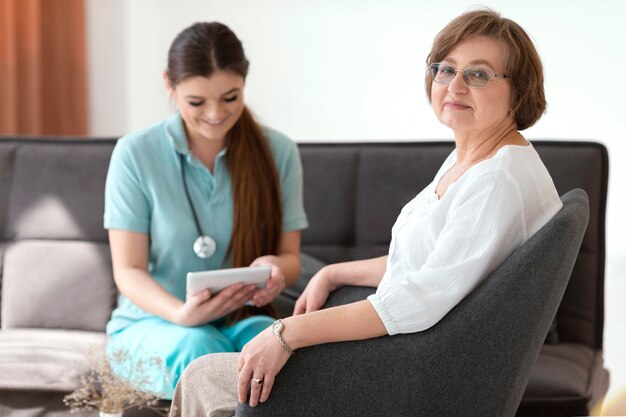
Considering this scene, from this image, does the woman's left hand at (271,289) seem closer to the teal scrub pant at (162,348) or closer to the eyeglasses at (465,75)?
the teal scrub pant at (162,348)

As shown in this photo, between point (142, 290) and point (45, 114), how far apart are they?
283 centimetres

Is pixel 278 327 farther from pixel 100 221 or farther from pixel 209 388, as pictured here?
pixel 100 221

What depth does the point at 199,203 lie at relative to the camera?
2637 millimetres

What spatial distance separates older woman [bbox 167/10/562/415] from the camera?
1.65m

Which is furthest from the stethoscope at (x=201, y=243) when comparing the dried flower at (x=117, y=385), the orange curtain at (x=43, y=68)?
the orange curtain at (x=43, y=68)

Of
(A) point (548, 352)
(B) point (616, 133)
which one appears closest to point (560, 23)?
(B) point (616, 133)

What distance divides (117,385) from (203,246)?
1.88ft

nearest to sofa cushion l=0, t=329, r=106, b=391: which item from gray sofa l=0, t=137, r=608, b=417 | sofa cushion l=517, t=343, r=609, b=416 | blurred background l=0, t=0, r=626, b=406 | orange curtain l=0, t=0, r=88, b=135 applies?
gray sofa l=0, t=137, r=608, b=417

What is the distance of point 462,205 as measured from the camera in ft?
5.43

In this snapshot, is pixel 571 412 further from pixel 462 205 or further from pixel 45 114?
pixel 45 114

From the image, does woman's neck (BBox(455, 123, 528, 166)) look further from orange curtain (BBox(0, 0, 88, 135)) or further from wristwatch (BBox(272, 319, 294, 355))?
orange curtain (BBox(0, 0, 88, 135))

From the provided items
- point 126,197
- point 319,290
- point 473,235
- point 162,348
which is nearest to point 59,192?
point 126,197

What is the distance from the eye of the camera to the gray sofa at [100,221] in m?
2.92

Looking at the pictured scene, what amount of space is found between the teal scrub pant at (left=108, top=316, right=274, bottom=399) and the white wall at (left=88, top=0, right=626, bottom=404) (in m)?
2.74
